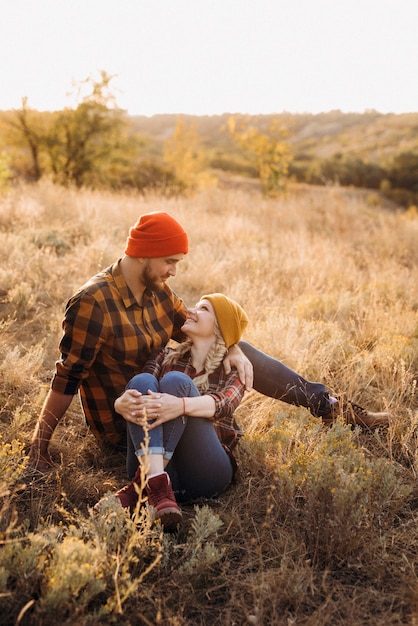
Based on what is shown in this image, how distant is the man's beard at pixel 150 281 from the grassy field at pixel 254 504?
1.01m

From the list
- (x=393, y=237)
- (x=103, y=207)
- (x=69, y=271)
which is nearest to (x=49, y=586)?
(x=69, y=271)

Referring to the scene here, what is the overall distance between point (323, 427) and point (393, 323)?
185cm

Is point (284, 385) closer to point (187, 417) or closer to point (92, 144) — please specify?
point (187, 417)

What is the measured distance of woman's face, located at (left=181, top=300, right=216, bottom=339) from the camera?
2912 mm

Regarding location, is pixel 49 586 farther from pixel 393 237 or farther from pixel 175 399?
pixel 393 237

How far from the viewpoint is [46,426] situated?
278 centimetres

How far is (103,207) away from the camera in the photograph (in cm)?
864

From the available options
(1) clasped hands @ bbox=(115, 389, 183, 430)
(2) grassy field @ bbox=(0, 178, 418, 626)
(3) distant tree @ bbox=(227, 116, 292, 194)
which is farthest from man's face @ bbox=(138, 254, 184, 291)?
(3) distant tree @ bbox=(227, 116, 292, 194)

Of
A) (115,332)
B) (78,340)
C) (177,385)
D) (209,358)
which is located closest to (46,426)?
(78,340)

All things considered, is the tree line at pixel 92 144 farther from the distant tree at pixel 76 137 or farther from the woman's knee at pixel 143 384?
the woman's knee at pixel 143 384

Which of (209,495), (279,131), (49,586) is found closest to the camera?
(49,586)

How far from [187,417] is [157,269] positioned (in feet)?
2.82

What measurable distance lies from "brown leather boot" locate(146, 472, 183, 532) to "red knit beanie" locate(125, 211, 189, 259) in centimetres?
119

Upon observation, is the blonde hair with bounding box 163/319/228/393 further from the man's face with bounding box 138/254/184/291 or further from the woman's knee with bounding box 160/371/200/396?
the man's face with bounding box 138/254/184/291
